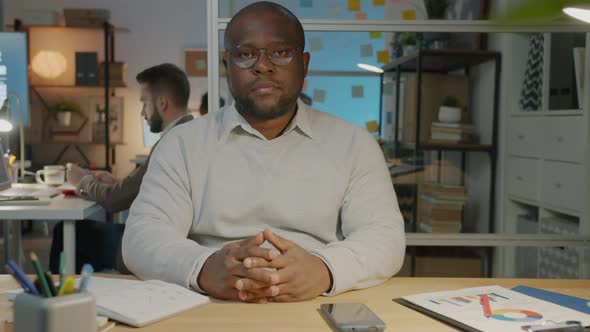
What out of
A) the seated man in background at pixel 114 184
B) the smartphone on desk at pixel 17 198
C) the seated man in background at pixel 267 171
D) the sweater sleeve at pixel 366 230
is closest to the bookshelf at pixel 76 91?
the seated man in background at pixel 114 184

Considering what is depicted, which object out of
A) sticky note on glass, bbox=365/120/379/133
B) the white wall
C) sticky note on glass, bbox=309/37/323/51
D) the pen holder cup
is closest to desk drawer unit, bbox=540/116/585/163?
sticky note on glass, bbox=365/120/379/133

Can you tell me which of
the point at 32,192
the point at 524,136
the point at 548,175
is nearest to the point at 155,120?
the point at 32,192

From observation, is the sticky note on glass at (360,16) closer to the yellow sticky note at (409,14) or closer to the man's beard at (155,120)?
the yellow sticky note at (409,14)

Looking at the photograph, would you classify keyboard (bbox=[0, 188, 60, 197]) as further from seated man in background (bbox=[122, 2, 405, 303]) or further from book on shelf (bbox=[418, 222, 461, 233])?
book on shelf (bbox=[418, 222, 461, 233])

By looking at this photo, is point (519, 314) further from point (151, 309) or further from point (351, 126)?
point (351, 126)

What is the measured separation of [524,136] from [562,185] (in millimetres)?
231

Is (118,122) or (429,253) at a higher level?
(118,122)

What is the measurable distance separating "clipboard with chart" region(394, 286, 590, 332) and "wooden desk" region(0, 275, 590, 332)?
0.02 m

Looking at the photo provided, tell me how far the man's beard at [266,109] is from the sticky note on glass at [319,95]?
66 cm

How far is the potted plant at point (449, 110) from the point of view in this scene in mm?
2336

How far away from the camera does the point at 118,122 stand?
21.9 feet

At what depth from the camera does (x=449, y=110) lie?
2.35m

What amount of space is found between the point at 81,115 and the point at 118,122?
0.40 meters

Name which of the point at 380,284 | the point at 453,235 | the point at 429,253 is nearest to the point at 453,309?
the point at 380,284
